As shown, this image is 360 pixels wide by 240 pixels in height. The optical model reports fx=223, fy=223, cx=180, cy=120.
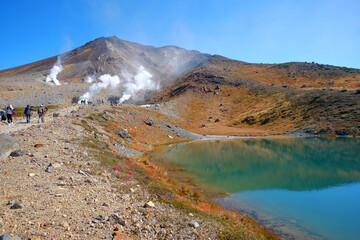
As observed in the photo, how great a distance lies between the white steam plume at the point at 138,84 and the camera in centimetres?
10938

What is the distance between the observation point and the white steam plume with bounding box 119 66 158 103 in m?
109

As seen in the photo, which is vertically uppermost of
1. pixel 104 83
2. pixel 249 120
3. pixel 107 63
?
pixel 107 63

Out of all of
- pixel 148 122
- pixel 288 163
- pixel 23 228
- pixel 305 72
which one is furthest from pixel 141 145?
pixel 305 72

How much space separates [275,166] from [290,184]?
25.6ft

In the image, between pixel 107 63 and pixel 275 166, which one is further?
pixel 107 63

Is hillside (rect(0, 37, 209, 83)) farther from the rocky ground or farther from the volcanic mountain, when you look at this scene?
the rocky ground

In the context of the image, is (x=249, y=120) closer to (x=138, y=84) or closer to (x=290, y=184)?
(x=290, y=184)

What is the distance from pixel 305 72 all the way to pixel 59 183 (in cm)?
12695

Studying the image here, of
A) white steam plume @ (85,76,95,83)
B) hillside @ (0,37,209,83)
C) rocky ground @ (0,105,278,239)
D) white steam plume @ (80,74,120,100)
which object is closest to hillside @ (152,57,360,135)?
white steam plume @ (80,74,120,100)

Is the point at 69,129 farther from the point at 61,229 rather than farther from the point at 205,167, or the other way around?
the point at 61,229

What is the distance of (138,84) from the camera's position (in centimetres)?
12419

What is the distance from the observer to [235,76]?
119m

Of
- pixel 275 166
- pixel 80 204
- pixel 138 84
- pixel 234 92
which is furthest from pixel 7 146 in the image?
pixel 138 84

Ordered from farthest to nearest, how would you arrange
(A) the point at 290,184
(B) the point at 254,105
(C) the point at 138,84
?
(C) the point at 138,84 < (B) the point at 254,105 < (A) the point at 290,184
